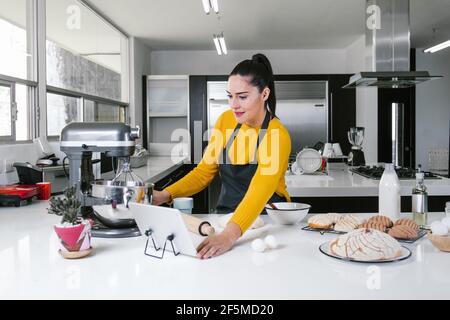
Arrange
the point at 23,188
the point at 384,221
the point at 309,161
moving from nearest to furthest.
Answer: the point at 384,221
the point at 23,188
the point at 309,161

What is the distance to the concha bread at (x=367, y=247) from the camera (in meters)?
1.06

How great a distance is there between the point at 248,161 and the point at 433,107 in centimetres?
652

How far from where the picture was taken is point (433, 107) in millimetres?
7480

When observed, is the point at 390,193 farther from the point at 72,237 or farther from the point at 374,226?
the point at 72,237

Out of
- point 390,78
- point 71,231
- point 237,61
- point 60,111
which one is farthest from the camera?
point 237,61

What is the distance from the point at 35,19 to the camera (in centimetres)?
341

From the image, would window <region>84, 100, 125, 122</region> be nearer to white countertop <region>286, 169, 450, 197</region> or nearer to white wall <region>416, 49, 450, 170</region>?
white countertop <region>286, 169, 450, 197</region>

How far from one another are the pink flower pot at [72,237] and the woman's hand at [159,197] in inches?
18.9

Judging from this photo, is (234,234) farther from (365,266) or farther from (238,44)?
(238,44)

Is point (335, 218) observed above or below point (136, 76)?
below

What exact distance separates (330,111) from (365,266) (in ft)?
18.1

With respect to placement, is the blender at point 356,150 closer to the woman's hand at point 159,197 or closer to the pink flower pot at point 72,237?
the woman's hand at point 159,197

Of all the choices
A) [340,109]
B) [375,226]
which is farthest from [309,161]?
[340,109]

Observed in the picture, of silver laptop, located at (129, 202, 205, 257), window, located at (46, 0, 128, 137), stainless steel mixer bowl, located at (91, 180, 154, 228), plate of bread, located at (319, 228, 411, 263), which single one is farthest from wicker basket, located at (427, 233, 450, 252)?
window, located at (46, 0, 128, 137)
